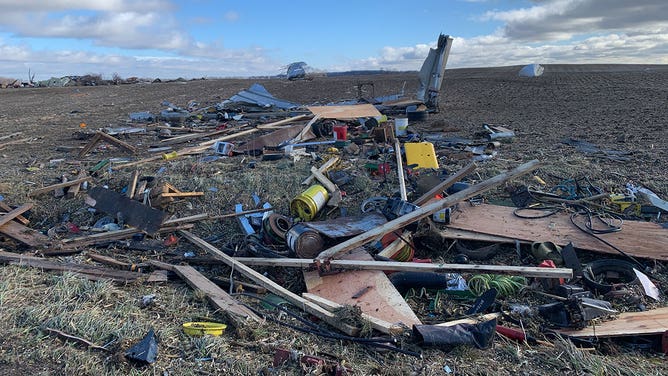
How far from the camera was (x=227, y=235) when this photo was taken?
20.1ft

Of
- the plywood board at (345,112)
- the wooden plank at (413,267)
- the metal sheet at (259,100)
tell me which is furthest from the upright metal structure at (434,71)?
the wooden plank at (413,267)

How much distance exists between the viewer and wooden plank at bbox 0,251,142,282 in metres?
4.61

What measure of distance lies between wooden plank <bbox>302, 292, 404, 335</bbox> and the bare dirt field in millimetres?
212

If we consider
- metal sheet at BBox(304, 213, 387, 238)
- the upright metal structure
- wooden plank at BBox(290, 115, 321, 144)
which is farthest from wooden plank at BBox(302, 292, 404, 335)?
the upright metal structure

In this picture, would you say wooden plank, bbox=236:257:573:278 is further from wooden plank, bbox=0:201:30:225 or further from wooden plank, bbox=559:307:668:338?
wooden plank, bbox=0:201:30:225

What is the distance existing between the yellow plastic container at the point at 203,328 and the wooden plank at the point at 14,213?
3.95 m

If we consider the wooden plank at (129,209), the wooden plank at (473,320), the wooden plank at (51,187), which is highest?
the wooden plank at (51,187)

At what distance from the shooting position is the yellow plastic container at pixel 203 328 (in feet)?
11.6

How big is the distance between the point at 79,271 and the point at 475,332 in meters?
3.95

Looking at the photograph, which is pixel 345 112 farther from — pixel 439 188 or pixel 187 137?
pixel 439 188

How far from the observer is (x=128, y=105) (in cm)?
2238

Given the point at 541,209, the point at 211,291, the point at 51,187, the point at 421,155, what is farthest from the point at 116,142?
the point at 541,209

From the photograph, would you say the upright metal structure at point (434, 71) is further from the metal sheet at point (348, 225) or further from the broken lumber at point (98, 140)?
the metal sheet at point (348, 225)

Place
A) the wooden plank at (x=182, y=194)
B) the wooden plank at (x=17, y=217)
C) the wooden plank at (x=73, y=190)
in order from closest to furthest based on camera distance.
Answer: the wooden plank at (x=17, y=217)
the wooden plank at (x=182, y=194)
the wooden plank at (x=73, y=190)
